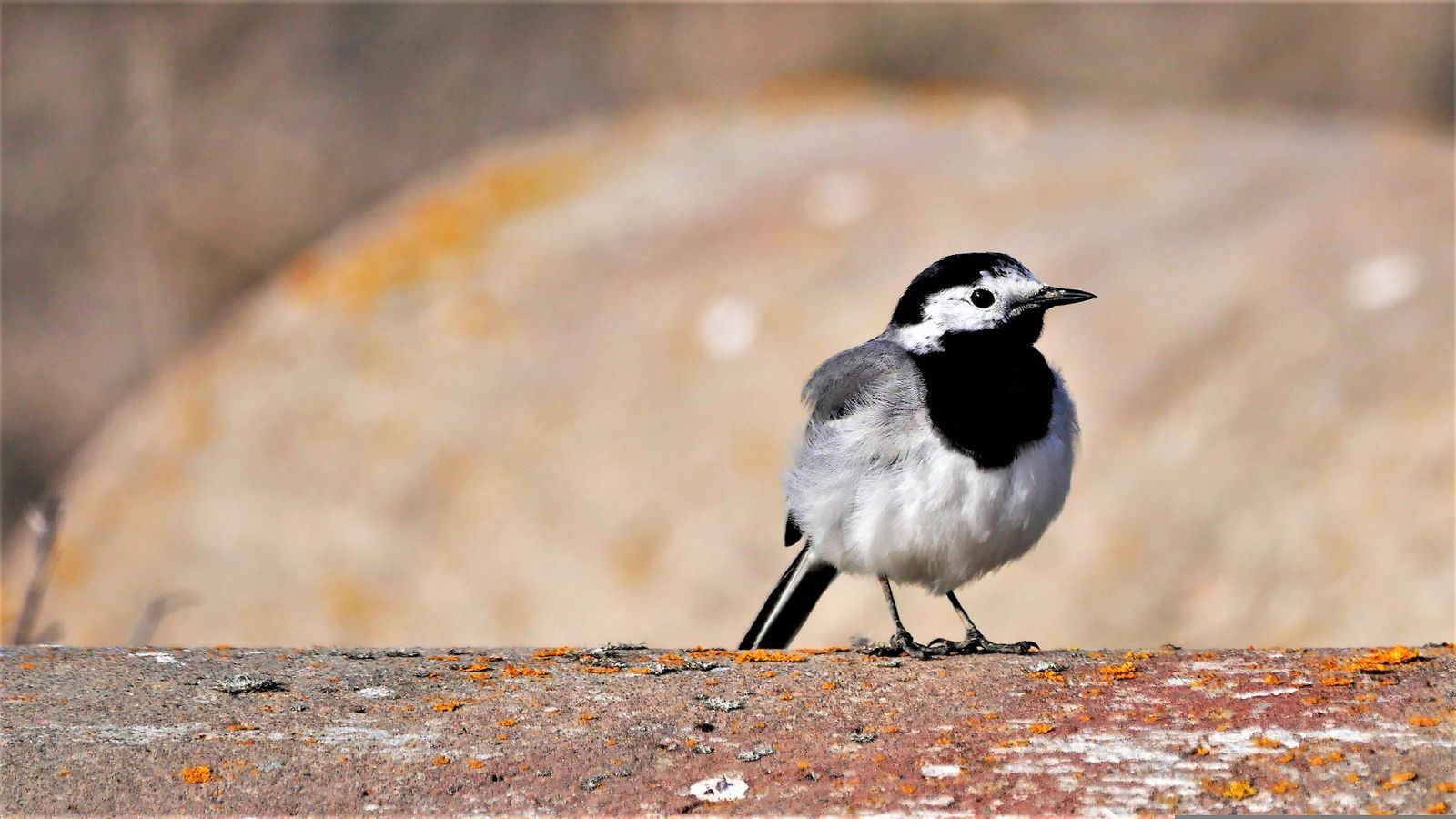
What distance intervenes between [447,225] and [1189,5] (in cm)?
620

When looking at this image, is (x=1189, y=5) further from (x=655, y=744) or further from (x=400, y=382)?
(x=655, y=744)

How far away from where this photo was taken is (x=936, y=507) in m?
5.25

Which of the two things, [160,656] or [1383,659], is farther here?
[160,656]

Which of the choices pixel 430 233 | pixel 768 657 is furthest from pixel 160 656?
pixel 430 233

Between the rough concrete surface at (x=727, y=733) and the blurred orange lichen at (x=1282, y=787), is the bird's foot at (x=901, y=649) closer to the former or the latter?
the rough concrete surface at (x=727, y=733)

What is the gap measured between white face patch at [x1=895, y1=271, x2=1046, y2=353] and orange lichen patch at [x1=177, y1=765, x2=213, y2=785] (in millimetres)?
2805

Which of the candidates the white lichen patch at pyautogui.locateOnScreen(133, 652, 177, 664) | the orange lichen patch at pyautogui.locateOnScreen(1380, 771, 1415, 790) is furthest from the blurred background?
the orange lichen patch at pyautogui.locateOnScreen(1380, 771, 1415, 790)

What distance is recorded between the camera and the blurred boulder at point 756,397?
8.06m

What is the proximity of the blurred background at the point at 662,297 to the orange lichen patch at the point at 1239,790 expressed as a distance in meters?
4.01

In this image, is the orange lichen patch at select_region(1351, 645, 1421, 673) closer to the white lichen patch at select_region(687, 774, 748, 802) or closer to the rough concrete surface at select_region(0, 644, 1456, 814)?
the rough concrete surface at select_region(0, 644, 1456, 814)

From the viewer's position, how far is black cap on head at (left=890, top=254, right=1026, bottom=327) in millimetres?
5414

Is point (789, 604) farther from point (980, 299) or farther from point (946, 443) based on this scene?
point (980, 299)

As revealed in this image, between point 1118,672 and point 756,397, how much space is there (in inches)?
217

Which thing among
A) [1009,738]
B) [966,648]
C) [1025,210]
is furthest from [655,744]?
[1025,210]
